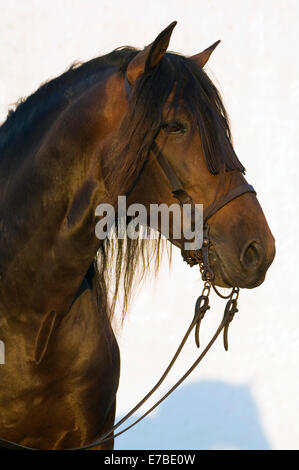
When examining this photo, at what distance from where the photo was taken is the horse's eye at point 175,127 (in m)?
1.90

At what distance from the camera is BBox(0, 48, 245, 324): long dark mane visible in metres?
1.88

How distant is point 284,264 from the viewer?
429 centimetres

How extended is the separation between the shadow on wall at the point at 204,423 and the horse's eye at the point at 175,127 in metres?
2.53

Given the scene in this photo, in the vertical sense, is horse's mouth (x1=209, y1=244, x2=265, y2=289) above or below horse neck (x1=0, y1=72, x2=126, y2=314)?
below

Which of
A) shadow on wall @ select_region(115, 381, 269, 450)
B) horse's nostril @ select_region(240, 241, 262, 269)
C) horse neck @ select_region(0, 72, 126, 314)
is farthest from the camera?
shadow on wall @ select_region(115, 381, 269, 450)

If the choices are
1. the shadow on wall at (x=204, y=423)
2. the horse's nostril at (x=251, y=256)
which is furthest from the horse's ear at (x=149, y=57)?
the shadow on wall at (x=204, y=423)

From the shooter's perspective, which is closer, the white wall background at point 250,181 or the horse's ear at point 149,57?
the horse's ear at point 149,57

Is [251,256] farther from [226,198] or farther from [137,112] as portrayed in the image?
[137,112]

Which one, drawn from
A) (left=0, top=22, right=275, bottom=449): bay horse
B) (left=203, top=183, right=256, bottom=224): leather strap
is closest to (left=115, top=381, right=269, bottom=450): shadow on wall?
(left=0, top=22, right=275, bottom=449): bay horse

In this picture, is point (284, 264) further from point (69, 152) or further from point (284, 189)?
point (69, 152)

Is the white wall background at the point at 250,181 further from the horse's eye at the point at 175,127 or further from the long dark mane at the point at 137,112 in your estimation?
the horse's eye at the point at 175,127

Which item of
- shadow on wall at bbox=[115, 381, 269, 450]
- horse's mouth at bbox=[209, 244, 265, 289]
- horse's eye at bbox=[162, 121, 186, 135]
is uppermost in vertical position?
horse's eye at bbox=[162, 121, 186, 135]

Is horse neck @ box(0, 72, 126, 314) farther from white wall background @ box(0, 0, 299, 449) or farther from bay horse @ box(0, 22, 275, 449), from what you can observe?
white wall background @ box(0, 0, 299, 449)

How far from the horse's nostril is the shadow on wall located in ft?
8.12
